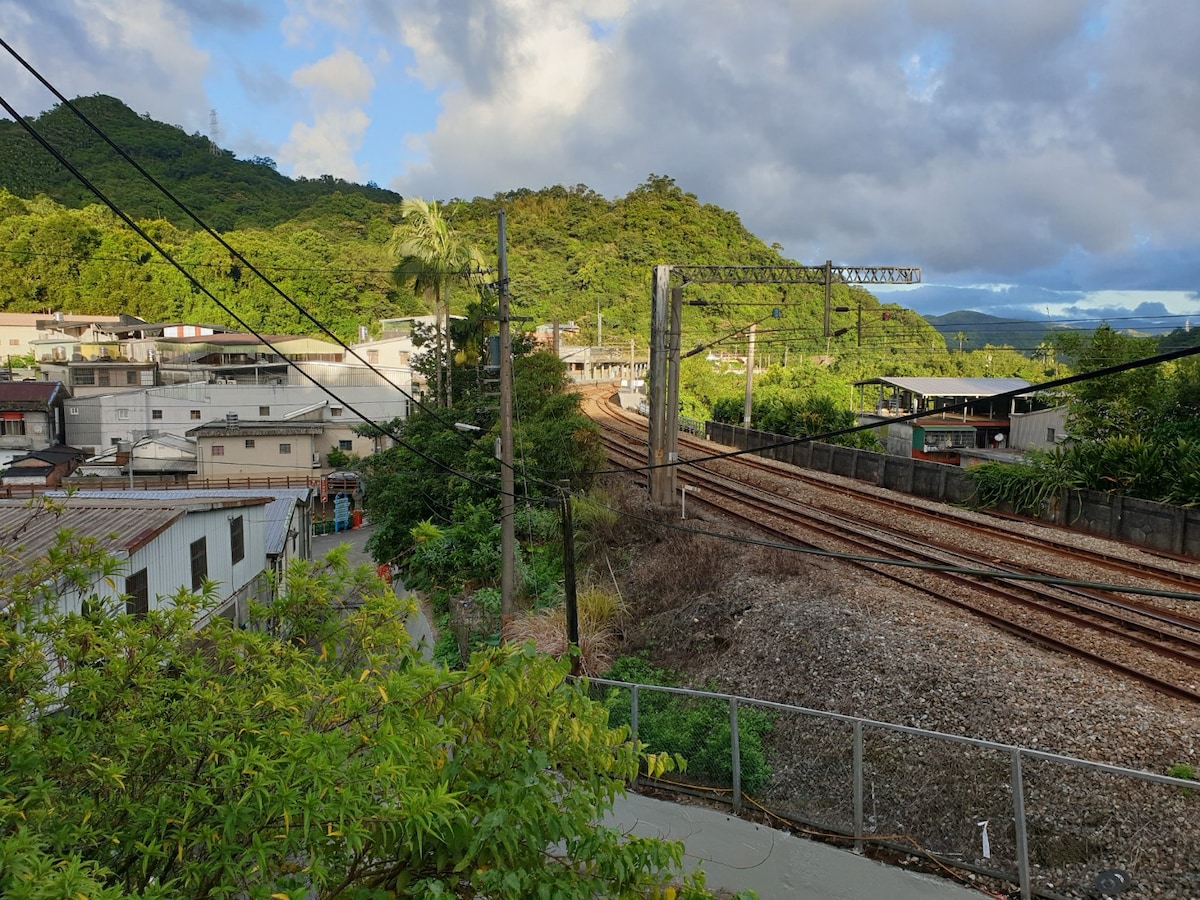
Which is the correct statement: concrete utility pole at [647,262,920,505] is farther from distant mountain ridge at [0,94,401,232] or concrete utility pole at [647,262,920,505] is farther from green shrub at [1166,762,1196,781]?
distant mountain ridge at [0,94,401,232]

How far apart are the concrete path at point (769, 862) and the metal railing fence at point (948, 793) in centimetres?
37

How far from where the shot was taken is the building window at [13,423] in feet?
139

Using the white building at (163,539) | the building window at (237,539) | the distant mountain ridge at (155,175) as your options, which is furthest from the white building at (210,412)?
the distant mountain ridge at (155,175)

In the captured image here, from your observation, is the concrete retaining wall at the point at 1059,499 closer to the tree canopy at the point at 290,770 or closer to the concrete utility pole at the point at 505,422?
the concrete utility pole at the point at 505,422

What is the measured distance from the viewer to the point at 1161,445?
21.3 metres

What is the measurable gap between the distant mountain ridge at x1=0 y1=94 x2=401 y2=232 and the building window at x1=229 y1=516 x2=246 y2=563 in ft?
209

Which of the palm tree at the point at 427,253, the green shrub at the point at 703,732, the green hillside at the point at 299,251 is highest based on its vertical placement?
the green hillside at the point at 299,251

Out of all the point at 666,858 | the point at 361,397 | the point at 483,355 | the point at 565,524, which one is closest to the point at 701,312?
the point at 361,397

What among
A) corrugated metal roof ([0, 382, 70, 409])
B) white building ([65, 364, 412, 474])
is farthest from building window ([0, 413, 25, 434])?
white building ([65, 364, 412, 474])

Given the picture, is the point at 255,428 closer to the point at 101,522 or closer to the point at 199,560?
the point at 199,560

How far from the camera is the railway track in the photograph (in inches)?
458

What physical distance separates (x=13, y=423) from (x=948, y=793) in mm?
48687

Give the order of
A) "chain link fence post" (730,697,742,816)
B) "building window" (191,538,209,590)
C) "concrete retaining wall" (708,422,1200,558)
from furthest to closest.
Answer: "concrete retaining wall" (708,422,1200,558), "building window" (191,538,209,590), "chain link fence post" (730,697,742,816)

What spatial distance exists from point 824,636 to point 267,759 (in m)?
10.8
